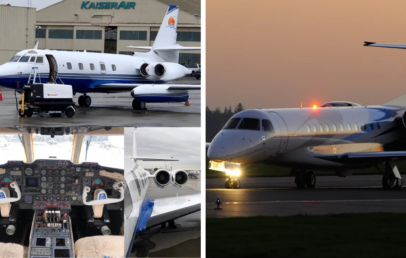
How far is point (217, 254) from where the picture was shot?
795 centimetres

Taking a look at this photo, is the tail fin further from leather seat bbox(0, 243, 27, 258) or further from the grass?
leather seat bbox(0, 243, 27, 258)

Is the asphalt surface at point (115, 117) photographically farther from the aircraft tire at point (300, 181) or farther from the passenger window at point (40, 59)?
the aircraft tire at point (300, 181)

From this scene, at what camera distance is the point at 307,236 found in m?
9.13

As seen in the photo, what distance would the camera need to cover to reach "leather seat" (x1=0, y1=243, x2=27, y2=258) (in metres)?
6.93

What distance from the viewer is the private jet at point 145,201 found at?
24.0 ft

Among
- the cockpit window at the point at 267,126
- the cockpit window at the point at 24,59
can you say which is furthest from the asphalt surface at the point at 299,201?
the cockpit window at the point at 24,59

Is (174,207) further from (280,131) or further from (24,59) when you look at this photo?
(24,59)

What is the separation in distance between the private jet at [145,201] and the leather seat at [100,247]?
0.42ft

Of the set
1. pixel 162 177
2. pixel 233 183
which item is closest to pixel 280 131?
pixel 233 183

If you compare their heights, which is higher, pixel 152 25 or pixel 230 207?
pixel 152 25

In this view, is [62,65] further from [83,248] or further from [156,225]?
[83,248]

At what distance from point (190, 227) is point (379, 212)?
4213 millimetres

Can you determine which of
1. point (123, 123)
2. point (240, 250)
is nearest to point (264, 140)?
point (123, 123)

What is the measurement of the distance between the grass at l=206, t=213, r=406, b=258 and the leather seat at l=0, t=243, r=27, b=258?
7.41 feet
